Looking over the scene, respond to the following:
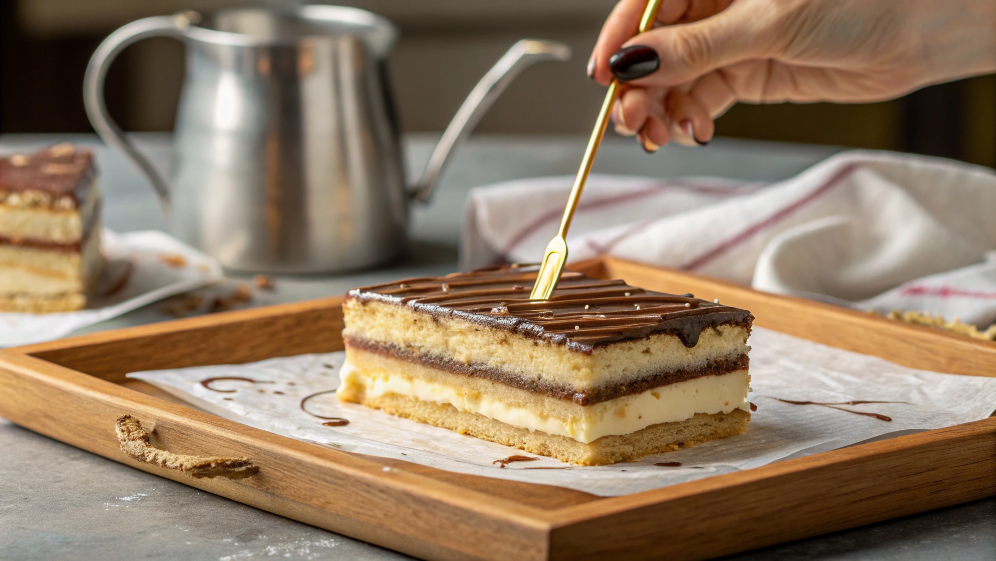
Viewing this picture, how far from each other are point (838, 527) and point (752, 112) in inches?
173

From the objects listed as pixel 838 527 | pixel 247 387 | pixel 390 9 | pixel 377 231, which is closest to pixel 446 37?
pixel 390 9

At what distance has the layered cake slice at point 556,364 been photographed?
1.20 meters

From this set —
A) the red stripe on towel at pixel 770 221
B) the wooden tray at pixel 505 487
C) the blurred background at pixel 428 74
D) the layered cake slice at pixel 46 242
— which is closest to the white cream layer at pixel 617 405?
the wooden tray at pixel 505 487

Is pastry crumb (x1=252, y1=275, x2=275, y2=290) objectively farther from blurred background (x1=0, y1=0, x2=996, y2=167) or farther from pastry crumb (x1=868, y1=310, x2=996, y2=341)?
blurred background (x1=0, y1=0, x2=996, y2=167)

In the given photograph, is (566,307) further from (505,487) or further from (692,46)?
(692,46)

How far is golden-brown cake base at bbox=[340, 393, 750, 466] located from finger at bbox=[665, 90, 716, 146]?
0.68 metres

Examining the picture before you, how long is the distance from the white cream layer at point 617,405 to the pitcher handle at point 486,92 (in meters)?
0.87

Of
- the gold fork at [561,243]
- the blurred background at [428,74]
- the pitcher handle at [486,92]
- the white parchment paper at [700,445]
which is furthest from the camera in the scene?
the blurred background at [428,74]

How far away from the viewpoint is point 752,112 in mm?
5254

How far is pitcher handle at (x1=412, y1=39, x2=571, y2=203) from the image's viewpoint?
209cm

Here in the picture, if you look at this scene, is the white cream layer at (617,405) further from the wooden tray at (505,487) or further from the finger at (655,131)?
the finger at (655,131)

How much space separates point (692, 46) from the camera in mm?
1588

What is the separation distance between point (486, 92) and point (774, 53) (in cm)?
69

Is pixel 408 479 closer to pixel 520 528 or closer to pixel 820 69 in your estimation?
pixel 520 528
